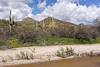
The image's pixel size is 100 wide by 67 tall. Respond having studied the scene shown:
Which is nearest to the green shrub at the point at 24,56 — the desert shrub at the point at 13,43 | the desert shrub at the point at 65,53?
the desert shrub at the point at 65,53

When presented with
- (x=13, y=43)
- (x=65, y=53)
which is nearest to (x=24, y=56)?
(x=65, y=53)

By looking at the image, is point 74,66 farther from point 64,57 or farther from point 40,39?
point 40,39

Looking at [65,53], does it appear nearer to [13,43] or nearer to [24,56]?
Answer: [24,56]

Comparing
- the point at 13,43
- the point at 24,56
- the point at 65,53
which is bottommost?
the point at 24,56

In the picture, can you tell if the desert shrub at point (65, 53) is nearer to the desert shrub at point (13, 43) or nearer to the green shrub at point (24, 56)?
the green shrub at point (24, 56)

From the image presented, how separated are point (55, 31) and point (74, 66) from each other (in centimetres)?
1926

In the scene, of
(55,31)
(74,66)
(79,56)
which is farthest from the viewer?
(55,31)

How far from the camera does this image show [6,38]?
27.8 m

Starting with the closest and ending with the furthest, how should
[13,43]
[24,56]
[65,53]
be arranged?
[24,56], [65,53], [13,43]

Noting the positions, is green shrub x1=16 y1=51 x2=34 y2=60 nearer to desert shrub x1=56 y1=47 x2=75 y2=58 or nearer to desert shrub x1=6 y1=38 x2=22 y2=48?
desert shrub x1=56 y1=47 x2=75 y2=58

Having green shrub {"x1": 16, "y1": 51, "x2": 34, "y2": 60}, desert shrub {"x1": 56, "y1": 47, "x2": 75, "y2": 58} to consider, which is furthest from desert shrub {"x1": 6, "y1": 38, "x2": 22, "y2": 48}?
desert shrub {"x1": 56, "y1": 47, "x2": 75, "y2": 58}

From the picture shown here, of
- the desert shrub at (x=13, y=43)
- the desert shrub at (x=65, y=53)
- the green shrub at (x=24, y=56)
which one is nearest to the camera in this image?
the green shrub at (x=24, y=56)

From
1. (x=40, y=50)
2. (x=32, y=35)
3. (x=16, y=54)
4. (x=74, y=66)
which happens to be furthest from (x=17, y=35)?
(x=74, y=66)

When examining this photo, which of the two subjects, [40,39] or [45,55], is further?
[40,39]
